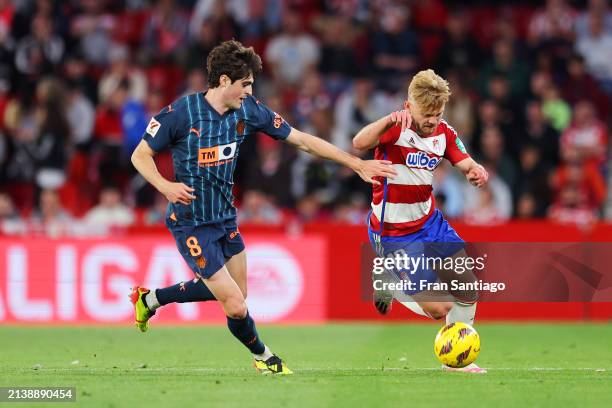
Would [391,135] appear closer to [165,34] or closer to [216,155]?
[216,155]

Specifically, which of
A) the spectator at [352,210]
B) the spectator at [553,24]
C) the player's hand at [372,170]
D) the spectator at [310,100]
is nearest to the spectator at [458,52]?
the spectator at [553,24]

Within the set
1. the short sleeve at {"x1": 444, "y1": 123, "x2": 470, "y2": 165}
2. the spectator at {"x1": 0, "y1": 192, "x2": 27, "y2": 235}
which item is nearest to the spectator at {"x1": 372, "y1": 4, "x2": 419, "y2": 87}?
the spectator at {"x1": 0, "y1": 192, "x2": 27, "y2": 235}

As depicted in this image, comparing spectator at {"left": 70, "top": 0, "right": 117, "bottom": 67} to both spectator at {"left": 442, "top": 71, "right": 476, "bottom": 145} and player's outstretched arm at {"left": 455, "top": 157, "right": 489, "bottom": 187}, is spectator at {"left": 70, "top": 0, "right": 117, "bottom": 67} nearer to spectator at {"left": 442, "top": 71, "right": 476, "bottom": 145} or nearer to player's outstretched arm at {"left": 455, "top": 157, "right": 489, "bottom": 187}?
spectator at {"left": 442, "top": 71, "right": 476, "bottom": 145}

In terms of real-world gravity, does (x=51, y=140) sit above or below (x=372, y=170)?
above

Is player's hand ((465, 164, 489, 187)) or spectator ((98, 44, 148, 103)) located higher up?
spectator ((98, 44, 148, 103))

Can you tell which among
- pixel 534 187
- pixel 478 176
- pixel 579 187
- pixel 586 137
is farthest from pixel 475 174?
pixel 586 137

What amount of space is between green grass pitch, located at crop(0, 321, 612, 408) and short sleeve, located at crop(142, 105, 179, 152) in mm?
1836

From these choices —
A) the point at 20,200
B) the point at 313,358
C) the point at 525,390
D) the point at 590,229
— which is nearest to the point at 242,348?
the point at 313,358

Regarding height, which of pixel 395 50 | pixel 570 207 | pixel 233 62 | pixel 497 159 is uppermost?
pixel 395 50

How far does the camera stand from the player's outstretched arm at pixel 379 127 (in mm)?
9422

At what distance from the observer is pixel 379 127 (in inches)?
374

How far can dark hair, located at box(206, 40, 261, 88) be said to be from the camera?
9.55 meters

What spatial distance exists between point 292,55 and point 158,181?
419 inches

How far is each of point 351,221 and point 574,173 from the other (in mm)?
3276
